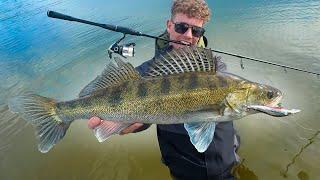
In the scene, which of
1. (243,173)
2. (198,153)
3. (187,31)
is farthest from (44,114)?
→ (243,173)

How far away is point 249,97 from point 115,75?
1.24m

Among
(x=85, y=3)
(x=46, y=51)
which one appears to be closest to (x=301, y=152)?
(x=46, y=51)

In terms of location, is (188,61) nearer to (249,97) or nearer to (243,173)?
(249,97)

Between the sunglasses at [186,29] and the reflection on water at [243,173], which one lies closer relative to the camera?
the sunglasses at [186,29]

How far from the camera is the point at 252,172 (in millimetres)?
5484

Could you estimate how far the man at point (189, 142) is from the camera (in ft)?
13.0

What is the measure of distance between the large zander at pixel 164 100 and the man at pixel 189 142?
66 cm

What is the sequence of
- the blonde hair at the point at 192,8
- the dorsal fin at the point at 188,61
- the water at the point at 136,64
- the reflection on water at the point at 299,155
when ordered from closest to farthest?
the dorsal fin at the point at 188,61, the blonde hair at the point at 192,8, the reflection on water at the point at 299,155, the water at the point at 136,64

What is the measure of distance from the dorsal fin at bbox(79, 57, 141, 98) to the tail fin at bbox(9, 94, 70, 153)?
1.40 ft

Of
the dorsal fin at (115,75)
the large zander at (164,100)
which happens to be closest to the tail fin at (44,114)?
the large zander at (164,100)

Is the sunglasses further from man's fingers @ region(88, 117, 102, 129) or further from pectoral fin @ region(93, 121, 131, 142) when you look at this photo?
man's fingers @ region(88, 117, 102, 129)

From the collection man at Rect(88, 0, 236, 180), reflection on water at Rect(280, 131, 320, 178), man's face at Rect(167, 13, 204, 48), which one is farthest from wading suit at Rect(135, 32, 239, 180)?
reflection on water at Rect(280, 131, 320, 178)

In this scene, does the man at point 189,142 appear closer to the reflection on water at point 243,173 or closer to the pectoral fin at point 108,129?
the pectoral fin at point 108,129

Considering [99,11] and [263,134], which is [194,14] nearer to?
[263,134]
